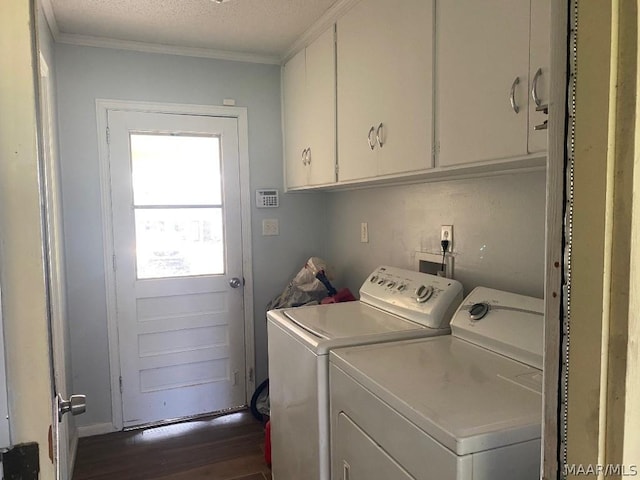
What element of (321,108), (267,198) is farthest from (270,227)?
(321,108)

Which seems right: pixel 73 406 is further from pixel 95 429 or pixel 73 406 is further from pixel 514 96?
pixel 95 429

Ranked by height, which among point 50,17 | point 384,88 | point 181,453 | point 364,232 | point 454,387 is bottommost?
point 181,453

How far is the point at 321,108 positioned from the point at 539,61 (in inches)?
57.7

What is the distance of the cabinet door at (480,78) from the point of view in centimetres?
132

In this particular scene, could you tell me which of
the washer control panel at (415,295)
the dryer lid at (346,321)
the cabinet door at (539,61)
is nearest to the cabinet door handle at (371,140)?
the washer control panel at (415,295)

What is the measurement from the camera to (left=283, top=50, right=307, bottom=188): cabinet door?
285cm

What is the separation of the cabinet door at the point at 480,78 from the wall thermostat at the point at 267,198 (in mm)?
1722

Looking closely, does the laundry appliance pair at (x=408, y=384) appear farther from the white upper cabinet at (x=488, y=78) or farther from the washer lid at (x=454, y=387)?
the white upper cabinet at (x=488, y=78)

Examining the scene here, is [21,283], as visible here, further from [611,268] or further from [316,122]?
[316,122]

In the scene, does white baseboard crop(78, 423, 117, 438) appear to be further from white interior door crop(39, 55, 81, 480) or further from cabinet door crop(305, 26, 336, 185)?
cabinet door crop(305, 26, 336, 185)

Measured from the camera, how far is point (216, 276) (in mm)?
3129

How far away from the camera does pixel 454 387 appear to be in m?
1.30

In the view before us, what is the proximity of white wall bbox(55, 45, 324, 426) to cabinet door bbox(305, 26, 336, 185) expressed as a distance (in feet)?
1.69

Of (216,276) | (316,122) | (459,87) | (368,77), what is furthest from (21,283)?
(216,276)
